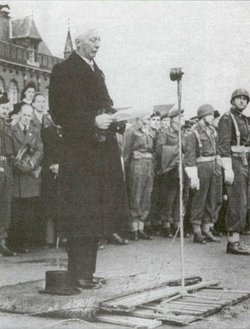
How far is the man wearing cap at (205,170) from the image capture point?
8.66 meters

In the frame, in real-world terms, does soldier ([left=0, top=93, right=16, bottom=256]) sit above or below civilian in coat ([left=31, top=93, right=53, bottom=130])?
below

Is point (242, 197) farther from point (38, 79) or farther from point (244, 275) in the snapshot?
point (38, 79)

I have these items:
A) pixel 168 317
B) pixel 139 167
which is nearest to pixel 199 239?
pixel 139 167

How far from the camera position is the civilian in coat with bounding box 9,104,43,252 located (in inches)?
293

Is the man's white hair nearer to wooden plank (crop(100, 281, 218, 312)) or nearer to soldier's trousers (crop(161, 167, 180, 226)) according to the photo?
wooden plank (crop(100, 281, 218, 312))

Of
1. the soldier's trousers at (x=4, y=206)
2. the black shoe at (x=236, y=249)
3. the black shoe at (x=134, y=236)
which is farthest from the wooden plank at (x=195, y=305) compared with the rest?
the black shoe at (x=134, y=236)

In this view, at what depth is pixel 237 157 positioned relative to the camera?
23.1 ft

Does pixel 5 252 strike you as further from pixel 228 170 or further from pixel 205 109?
pixel 205 109

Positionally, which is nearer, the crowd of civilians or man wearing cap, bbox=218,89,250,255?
man wearing cap, bbox=218,89,250,255

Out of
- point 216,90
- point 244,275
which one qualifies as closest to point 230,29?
point 216,90

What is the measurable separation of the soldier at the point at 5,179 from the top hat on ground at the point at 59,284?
8.49ft

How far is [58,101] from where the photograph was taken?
4652mm

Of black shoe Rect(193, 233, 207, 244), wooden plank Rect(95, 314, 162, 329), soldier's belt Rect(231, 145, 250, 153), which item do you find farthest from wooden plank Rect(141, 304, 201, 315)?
black shoe Rect(193, 233, 207, 244)

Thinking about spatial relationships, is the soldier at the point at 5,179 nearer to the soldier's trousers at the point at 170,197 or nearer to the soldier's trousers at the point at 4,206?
the soldier's trousers at the point at 4,206
